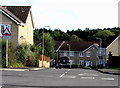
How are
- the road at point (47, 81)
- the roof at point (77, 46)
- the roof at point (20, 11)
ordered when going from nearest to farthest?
the road at point (47, 81), the roof at point (20, 11), the roof at point (77, 46)

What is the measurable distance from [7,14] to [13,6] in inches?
270

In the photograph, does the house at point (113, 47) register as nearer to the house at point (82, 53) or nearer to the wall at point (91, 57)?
the house at point (82, 53)

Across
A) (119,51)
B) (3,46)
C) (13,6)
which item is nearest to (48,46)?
(119,51)

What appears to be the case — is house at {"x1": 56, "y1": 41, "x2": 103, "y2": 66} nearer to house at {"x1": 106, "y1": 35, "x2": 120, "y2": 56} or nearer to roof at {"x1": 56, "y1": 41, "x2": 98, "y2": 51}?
roof at {"x1": 56, "y1": 41, "x2": 98, "y2": 51}

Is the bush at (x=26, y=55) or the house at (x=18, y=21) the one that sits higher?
the house at (x=18, y=21)

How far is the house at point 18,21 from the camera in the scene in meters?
46.2

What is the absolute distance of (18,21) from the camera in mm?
46156

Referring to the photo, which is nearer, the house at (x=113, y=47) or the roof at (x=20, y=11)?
the roof at (x=20, y=11)

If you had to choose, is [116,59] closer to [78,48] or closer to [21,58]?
[21,58]

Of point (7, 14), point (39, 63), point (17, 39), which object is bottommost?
point (39, 63)

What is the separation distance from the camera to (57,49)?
9719cm

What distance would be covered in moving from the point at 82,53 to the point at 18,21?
51.2 m

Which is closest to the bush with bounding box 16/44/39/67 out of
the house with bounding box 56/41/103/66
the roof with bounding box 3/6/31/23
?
the roof with bounding box 3/6/31/23

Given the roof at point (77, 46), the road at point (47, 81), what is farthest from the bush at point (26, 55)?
the roof at point (77, 46)
